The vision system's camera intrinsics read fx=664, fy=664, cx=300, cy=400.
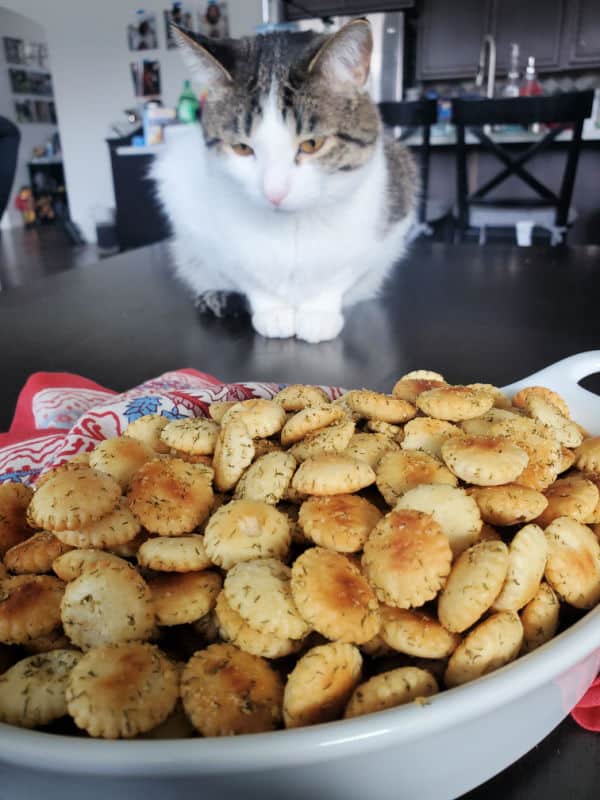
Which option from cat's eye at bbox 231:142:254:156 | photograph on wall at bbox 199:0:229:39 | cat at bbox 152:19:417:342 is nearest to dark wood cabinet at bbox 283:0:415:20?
photograph on wall at bbox 199:0:229:39

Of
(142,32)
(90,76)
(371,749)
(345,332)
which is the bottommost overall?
(345,332)

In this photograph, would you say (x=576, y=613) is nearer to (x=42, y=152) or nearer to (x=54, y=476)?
(x=54, y=476)

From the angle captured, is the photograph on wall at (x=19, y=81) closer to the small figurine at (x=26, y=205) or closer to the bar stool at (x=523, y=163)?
the small figurine at (x=26, y=205)

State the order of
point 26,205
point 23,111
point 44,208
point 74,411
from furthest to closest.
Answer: point 23,111 → point 44,208 → point 26,205 → point 74,411

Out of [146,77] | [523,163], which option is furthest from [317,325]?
[146,77]

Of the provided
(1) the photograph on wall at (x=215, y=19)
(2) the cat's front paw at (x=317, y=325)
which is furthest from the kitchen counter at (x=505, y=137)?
(2) the cat's front paw at (x=317, y=325)

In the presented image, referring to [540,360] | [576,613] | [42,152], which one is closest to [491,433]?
[576,613]

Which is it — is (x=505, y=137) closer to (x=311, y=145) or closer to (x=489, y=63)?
(x=489, y=63)

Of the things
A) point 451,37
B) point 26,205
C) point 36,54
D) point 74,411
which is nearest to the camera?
point 74,411
